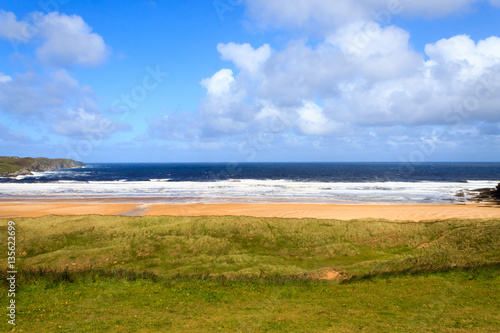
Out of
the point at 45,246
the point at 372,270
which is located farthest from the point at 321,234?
the point at 45,246

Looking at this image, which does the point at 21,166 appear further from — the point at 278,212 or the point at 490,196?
the point at 490,196

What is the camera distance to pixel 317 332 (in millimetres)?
9453

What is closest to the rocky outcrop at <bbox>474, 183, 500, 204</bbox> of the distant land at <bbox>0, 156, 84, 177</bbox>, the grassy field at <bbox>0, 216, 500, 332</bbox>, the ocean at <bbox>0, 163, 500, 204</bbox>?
the ocean at <bbox>0, 163, 500, 204</bbox>

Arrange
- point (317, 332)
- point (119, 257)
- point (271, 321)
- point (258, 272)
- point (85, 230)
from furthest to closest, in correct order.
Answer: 1. point (85, 230)
2. point (119, 257)
3. point (258, 272)
4. point (271, 321)
5. point (317, 332)

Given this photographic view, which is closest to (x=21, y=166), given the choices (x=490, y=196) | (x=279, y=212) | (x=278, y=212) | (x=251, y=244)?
(x=278, y=212)

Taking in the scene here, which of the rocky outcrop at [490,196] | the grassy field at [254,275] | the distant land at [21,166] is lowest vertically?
the grassy field at [254,275]

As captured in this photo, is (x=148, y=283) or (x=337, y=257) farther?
(x=337, y=257)

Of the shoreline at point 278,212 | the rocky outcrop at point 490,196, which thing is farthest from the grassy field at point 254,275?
the rocky outcrop at point 490,196

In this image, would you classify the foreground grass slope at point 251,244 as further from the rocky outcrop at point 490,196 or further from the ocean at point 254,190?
the rocky outcrop at point 490,196

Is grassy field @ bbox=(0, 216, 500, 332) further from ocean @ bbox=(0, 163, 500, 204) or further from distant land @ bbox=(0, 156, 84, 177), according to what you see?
distant land @ bbox=(0, 156, 84, 177)

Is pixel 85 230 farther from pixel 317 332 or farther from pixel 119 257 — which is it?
pixel 317 332

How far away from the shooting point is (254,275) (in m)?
16.0

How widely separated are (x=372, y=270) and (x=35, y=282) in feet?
55.3

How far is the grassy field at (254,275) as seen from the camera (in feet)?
34.6
